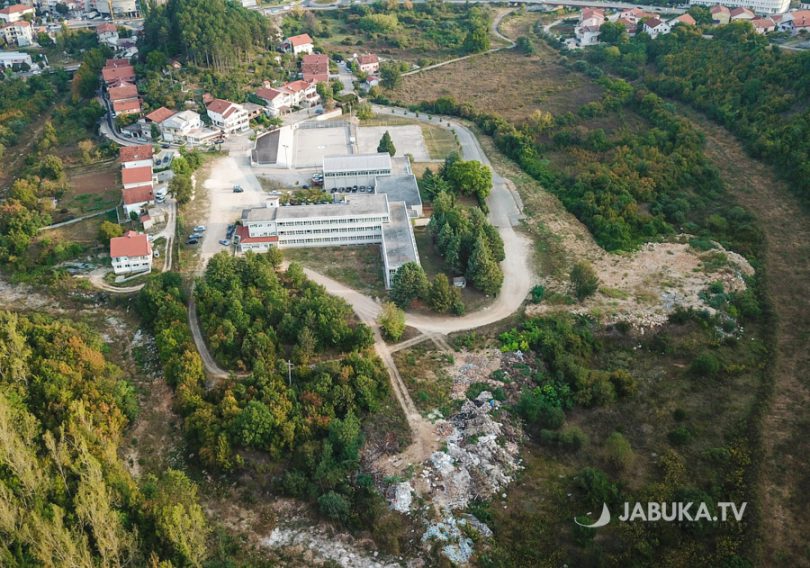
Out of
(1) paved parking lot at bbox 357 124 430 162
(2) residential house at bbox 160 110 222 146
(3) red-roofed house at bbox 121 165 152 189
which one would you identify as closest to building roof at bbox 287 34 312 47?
(1) paved parking lot at bbox 357 124 430 162

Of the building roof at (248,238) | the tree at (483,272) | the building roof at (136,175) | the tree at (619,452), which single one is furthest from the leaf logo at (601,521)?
the building roof at (136,175)

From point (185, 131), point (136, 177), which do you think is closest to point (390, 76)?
point (185, 131)

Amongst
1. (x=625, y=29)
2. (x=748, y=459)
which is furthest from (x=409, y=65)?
(x=748, y=459)

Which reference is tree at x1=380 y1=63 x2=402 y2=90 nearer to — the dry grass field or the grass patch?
the dry grass field

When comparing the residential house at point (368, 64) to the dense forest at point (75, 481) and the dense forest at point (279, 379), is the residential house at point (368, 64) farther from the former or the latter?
the dense forest at point (75, 481)

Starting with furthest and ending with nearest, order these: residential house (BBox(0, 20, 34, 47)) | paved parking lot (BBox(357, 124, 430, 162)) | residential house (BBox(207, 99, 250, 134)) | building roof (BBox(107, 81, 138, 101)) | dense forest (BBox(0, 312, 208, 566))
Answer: residential house (BBox(0, 20, 34, 47))
building roof (BBox(107, 81, 138, 101))
residential house (BBox(207, 99, 250, 134))
paved parking lot (BBox(357, 124, 430, 162))
dense forest (BBox(0, 312, 208, 566))

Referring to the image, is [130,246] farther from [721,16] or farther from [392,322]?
[721,16]

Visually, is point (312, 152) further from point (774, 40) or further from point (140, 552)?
point (774, 40)
